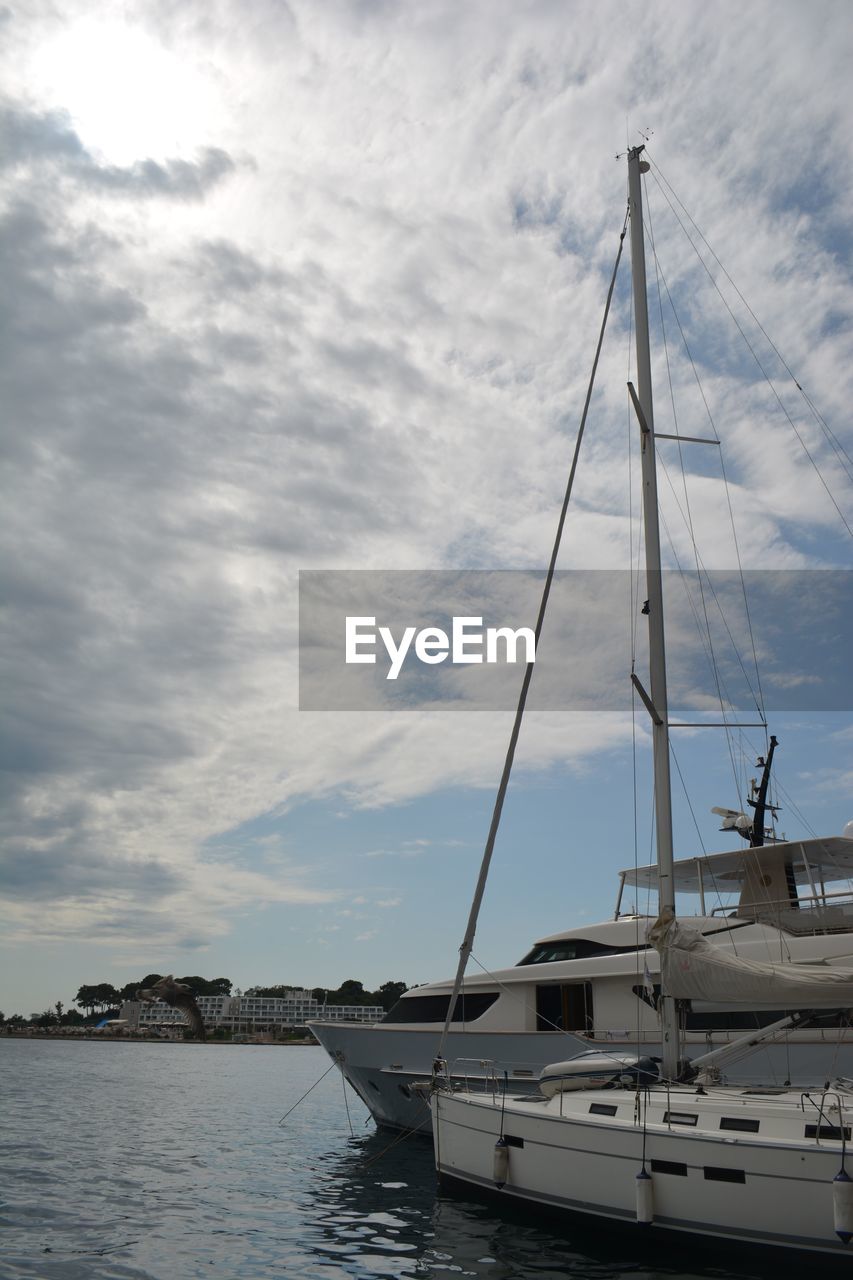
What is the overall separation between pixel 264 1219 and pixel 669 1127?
6263 millimetres

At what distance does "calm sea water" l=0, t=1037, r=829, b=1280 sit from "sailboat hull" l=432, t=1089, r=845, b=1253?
0.40 meters

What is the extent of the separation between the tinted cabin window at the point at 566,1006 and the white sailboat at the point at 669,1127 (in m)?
4.99

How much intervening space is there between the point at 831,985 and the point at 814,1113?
7.43ft

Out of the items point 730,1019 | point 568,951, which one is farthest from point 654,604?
point 568,951

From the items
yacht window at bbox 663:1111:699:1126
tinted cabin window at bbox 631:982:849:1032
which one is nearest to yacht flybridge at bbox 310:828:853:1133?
tinted cabin window at bbox 631:982:849:1032

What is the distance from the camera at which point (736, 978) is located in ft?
41.4

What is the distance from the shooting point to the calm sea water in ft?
34.5

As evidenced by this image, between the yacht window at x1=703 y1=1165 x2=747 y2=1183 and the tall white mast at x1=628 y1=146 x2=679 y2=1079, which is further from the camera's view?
the tall white mast at x1=628 y1=146 x2=679 y2=1079

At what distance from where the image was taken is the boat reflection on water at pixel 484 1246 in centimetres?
1039

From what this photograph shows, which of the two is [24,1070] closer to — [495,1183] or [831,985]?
[495,1183]

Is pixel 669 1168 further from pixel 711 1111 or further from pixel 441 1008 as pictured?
pixel 441 1008

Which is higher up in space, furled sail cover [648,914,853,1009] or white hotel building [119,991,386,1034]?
furled sail cover [648,914,853,1009]

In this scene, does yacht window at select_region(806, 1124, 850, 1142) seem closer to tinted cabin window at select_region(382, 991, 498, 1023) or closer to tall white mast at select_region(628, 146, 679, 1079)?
tall white mast at select_region(628, 146, 679, 1079)

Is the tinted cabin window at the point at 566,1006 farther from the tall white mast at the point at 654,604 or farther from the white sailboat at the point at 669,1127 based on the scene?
the tall white mast at the point at 654,604
